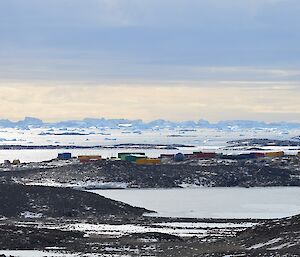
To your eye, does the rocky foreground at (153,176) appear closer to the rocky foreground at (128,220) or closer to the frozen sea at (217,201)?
the rocky foreground at (128,220)

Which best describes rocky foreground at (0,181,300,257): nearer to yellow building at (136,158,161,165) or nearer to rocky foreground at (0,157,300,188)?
rocky foreground at (0,157,300,188)

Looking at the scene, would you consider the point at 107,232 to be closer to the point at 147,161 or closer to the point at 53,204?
the point at 53,204

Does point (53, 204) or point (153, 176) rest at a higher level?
point (153, 176)

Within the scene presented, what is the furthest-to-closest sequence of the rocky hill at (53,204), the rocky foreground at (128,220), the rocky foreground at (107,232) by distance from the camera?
the rocky hill at (53,204) → the rocky foreground at (128,220) → the rocky foreground at (107,232)

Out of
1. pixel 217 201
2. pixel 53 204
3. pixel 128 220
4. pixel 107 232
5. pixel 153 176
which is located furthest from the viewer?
pixel 153 176

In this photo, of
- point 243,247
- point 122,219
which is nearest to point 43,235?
point 243,247

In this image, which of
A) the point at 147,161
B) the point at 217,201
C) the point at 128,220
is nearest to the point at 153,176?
the point at 147,161

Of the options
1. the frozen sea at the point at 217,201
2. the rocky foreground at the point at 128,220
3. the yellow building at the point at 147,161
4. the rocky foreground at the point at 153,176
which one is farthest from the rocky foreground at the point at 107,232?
the yellow building at the point at 147,161

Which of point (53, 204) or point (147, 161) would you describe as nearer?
point (53, 204)

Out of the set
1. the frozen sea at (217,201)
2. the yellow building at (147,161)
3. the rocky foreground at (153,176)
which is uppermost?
the yellow building at (147,161)
